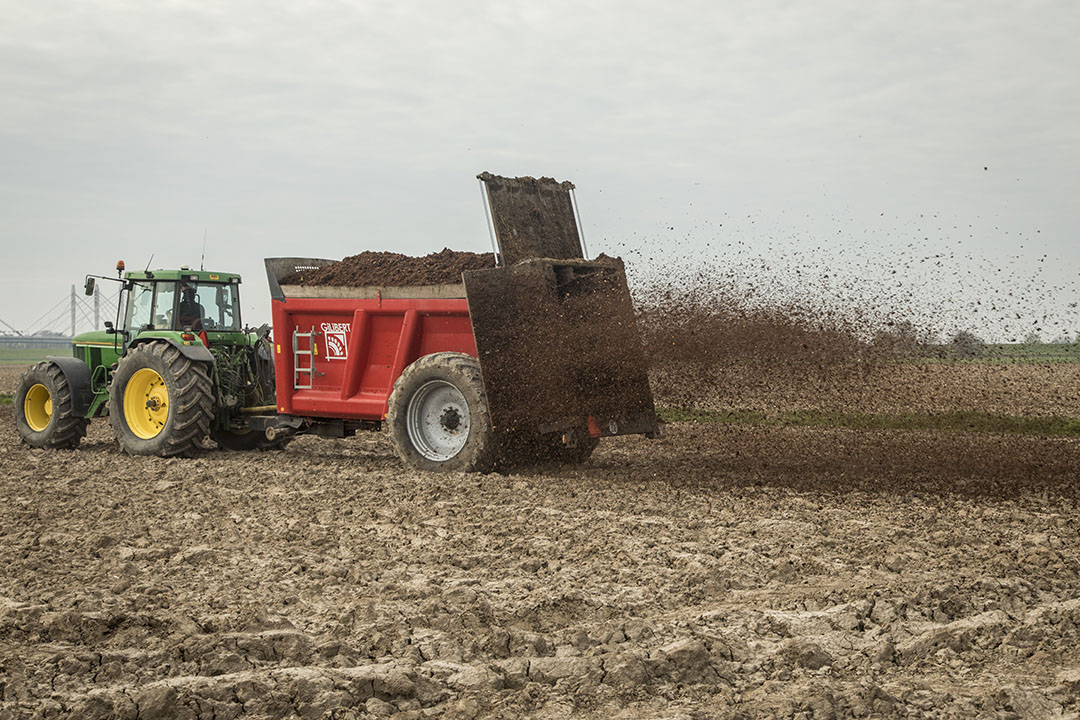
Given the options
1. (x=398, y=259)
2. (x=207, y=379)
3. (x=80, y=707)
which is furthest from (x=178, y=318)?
(x=80, y=707)

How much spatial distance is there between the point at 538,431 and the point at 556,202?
2657 millimetres

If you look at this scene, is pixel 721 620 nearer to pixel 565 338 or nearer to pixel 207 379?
pixel 565 338

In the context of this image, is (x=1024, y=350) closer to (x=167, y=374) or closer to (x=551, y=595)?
(x=551, y=595)

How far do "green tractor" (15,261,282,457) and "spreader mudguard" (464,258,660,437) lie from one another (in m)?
3.58

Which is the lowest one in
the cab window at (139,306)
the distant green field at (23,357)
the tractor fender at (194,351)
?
the tractor fender at (194,351)

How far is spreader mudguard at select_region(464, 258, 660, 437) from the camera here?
8.82 metres

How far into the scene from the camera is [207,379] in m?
10.9

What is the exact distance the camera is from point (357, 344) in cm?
992

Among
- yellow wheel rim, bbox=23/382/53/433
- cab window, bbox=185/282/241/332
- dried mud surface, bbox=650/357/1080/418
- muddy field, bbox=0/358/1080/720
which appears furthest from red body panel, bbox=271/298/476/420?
yellow wheel rim, bbox=23/382/53/433

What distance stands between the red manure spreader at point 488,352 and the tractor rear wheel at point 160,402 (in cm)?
90

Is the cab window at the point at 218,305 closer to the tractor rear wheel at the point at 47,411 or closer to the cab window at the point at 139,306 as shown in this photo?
the cab window at the point at 139,306

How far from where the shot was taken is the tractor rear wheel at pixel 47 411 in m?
12.1

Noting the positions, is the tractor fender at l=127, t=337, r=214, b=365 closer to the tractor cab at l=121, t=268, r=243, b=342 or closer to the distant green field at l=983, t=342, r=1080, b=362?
the tractor cab at l=121, t=268, r=243, b=342

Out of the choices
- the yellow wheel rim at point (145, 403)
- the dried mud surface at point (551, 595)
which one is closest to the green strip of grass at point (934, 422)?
the dried mud surface at point (551, 595)
